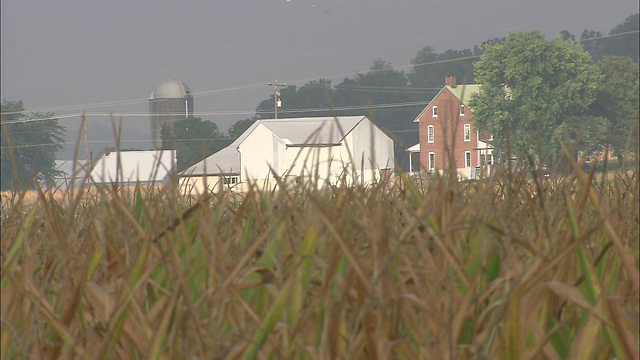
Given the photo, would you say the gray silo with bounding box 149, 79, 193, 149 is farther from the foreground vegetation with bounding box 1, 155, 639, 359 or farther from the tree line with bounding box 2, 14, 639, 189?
the foreground vegetation with bounding box 1, 155, 639, 359

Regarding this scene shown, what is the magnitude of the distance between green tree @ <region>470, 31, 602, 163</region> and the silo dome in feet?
181

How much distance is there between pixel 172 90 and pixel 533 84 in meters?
61.8

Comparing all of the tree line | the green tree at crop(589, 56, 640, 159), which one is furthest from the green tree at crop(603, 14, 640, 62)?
the green tree at crop(589, 56, 640, 159)

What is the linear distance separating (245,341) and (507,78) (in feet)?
307

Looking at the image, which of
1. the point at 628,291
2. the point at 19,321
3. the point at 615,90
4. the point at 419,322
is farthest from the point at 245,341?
the point at 615,90

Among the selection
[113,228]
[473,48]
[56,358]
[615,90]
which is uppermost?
[473,48]

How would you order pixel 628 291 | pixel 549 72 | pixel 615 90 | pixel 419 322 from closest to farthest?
1. pixel 419 322
2. pixel 628 291
3. pixel 549 72
4. pixel 615 90

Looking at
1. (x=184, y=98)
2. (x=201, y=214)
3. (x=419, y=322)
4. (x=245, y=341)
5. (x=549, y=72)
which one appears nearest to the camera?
(x=245, y=341)

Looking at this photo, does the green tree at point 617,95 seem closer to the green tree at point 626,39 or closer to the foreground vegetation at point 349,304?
the green tree at point 626,39

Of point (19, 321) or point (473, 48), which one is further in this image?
point (473, 48)

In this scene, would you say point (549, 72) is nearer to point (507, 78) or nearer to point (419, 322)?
point (507, 78)

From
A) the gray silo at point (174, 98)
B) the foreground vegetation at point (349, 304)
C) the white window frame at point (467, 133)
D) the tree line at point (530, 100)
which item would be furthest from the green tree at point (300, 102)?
the foreground vegetation at point (349, 304)

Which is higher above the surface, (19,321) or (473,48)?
(473,48)

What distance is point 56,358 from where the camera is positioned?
54.3 inches
